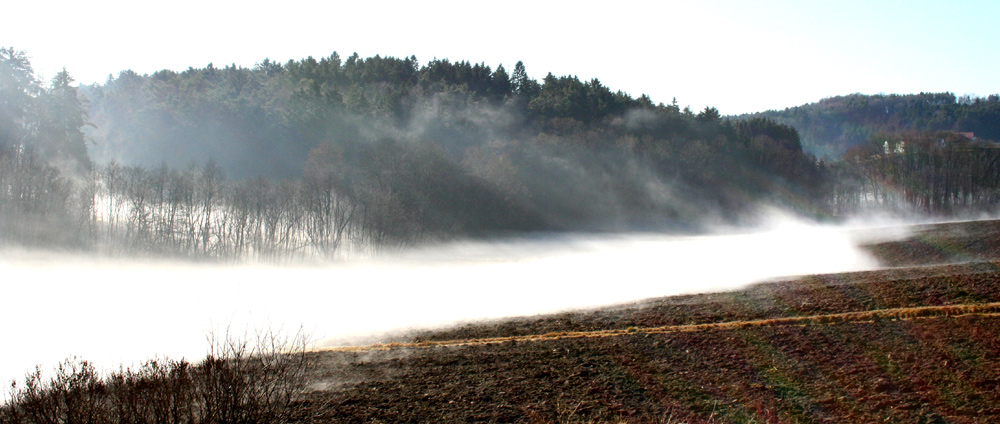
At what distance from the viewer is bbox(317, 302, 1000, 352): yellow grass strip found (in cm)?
1631

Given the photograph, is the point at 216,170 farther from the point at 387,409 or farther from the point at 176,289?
the point at 387,409

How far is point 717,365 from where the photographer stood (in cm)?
1410

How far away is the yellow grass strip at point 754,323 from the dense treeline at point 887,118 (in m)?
145

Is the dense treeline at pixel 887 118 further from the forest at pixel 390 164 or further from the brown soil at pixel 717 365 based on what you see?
the brown soil at pixel 717 365

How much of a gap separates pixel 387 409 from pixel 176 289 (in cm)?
3660

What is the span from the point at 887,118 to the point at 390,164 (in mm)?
152174

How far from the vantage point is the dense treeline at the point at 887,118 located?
150 meters

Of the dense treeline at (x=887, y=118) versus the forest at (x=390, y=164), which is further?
the dense treeline at (x=887, y=118)

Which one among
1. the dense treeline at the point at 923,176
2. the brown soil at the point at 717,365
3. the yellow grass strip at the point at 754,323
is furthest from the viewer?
the dense treeline at the point at 923,176

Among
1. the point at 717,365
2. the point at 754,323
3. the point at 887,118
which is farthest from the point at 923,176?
the point at 717,365

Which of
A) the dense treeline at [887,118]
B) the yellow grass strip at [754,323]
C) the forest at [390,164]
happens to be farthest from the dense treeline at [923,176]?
the yellow grass strip at [754,323]

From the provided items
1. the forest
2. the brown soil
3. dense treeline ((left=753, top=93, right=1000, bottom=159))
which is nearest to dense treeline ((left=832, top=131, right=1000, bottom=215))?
the forest

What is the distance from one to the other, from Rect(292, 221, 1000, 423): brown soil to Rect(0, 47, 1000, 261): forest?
46.1 meters

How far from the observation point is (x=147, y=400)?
922 centimetres
